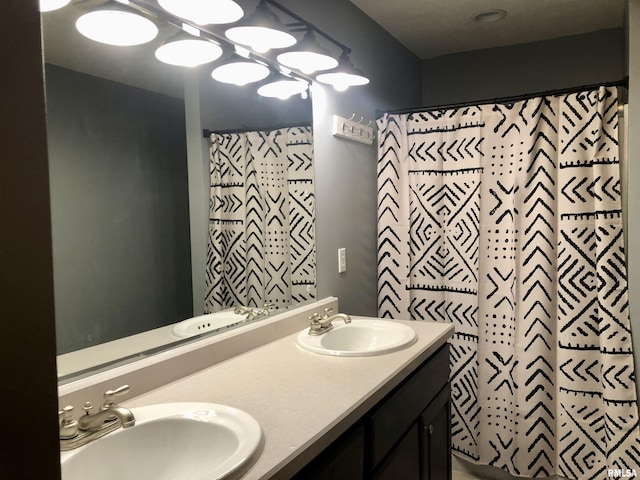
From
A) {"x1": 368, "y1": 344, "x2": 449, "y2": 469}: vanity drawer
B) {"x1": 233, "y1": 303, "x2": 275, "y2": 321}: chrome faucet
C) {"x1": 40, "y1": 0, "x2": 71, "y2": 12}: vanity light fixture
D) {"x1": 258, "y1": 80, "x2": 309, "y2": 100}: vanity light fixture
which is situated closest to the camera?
{"x1": 40, "y1": 0, "x2": 71, "y2": 12}: vanity light fixture

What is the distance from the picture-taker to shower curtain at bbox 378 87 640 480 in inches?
84.6

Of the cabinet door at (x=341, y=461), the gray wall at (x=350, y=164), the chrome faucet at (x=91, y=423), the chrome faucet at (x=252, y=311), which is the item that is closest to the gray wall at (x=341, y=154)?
the gray wall at (x=350, y=164)

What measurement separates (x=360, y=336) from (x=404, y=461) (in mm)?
573

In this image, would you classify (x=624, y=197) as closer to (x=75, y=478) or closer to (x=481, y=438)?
(x=481, y=438)

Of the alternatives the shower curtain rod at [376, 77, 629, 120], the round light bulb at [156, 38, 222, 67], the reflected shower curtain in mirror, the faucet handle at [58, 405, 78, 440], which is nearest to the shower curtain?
the shower curtain rod at [376, 77, 629, 120]

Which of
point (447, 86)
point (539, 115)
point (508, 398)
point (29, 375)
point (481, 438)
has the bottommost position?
point (481, 438)

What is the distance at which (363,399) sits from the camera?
1250 millimetres

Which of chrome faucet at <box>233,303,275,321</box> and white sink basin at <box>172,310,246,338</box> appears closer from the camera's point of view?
white sink basin at <box>172,310,246,338</box>

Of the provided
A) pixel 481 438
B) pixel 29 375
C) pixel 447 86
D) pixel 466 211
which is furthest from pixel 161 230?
pixel 447 86

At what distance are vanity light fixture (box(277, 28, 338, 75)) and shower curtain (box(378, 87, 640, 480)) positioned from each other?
0.78 metres

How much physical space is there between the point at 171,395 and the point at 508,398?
5.78 feet

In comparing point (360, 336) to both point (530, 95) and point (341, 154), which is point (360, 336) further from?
point (530, 95)

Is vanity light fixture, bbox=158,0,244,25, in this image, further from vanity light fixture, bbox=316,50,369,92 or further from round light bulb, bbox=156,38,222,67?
vanity light fixture, bbox=316,50,369,92

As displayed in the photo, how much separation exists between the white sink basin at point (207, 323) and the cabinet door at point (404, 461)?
0.67 m
